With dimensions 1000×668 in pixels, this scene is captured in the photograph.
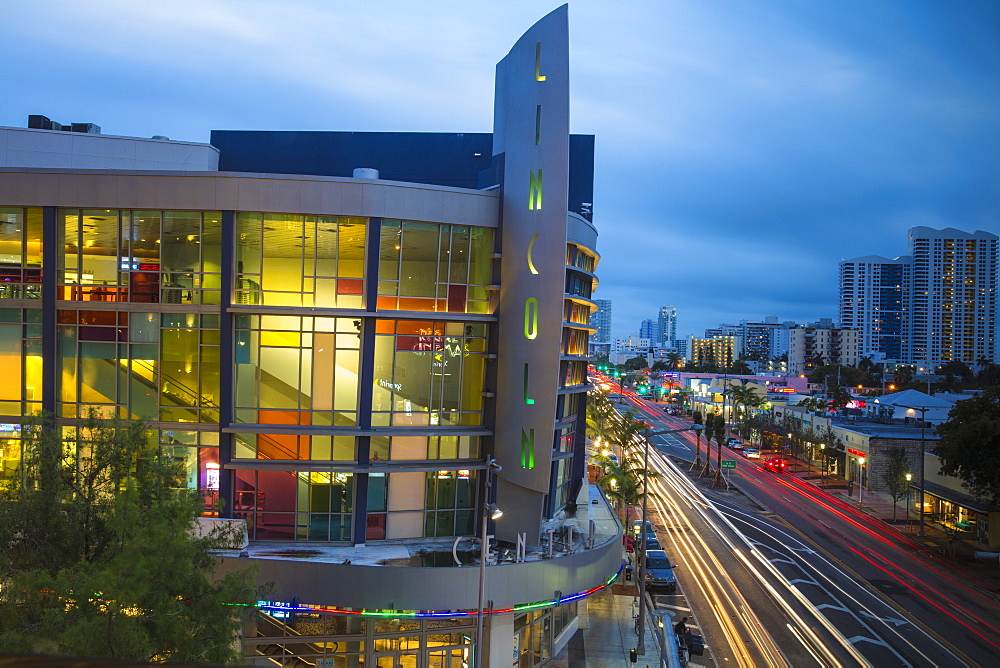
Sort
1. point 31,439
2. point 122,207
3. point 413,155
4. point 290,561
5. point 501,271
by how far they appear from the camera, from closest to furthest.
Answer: point 31,439, point 290,561, point 122,207, point 501,271, point 413,155

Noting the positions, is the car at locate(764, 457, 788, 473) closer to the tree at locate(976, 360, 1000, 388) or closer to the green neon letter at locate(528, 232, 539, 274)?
the green neon letter at locate(528, 232, 539, 274)

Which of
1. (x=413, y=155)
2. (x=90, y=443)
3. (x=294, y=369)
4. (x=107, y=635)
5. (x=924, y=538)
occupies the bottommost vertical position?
(x=924, y=538)

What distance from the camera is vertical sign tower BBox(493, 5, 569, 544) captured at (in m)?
28.1

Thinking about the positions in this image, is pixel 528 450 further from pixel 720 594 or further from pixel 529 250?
pixel 720 594

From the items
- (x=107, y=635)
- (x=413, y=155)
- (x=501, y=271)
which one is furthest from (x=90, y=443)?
(x=413, y=155)

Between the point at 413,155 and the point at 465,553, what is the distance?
28412mm

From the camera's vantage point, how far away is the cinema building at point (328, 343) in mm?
27531

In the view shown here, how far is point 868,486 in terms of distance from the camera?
71.7 m

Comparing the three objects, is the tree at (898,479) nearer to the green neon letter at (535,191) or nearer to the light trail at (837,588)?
the light trail at (837,588)

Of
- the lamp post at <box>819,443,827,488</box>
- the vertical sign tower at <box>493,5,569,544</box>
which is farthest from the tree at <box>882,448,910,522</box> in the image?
the vertical sign tower at <box>493,5,569,544</box>

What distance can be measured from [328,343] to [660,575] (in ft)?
80.4

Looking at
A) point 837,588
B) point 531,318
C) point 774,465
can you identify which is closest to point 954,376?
point 774,465

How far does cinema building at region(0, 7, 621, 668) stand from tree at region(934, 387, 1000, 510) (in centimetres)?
2948

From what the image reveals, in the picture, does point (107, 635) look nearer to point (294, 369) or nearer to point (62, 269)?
point (294, 369)
